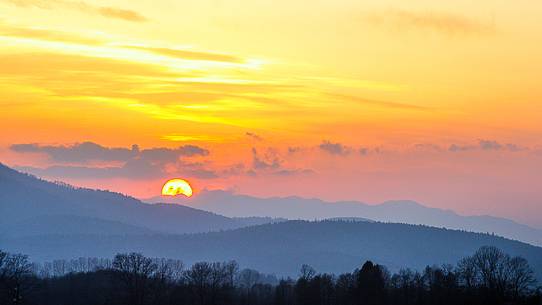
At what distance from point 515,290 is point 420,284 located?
18463 millimetres

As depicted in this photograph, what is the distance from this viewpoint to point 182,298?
159875 millimetres

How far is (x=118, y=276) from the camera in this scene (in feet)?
567

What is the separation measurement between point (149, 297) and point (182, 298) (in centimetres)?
512

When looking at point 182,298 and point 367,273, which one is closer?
point 367,273

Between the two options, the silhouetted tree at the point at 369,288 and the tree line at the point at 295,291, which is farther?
the tree line at the point at 295,291

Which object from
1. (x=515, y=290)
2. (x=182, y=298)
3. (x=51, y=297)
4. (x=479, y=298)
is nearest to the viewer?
(x=479, y=298)

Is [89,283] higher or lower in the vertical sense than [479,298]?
higher

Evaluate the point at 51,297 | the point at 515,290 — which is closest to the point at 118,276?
the point at 51,297

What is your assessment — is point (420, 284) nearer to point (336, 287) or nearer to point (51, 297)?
point (336, 287)

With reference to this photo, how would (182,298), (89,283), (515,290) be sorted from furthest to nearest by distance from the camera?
1. (89,283)
2. (182,298)
3. (515,290)

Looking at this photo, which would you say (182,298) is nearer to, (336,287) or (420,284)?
(336,287)

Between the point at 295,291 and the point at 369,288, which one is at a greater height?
the point at 295,291

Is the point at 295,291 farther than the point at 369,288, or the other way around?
the point at 295,291

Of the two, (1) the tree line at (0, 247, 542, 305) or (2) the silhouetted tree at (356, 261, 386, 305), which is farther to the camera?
(1) the tree line at (0, 247, 542, 305)
